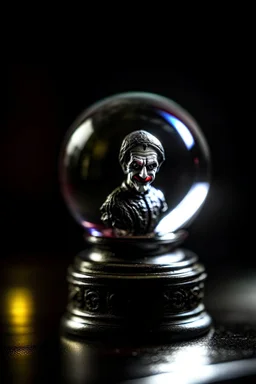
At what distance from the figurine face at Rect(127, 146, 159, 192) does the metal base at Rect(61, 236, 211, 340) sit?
15 centimetres

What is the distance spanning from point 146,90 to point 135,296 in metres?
1.26

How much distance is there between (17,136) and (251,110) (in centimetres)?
88

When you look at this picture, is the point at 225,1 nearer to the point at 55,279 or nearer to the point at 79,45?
the point at 79,45

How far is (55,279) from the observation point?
2398 mm

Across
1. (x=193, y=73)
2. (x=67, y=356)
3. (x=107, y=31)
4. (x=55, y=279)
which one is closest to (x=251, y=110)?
(x=193, y=73)

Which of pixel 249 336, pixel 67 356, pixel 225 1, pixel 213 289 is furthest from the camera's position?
pixel 225 1

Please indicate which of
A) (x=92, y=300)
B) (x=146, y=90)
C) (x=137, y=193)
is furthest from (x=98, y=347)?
(x=146, y=90)

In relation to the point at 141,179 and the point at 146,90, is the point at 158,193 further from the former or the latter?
the point at 146,90

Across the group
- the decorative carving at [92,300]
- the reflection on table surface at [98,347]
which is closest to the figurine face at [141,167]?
the decorative carving at [92,300]

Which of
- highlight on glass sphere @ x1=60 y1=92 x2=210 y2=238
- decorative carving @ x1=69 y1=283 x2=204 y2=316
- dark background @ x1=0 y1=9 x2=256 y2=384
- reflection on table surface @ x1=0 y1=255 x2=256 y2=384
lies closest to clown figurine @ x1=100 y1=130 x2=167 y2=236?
highlight on glass sphere @ x1=60 y1=92 x2=210 y2=238

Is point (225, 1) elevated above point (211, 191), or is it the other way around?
point (225, 1)

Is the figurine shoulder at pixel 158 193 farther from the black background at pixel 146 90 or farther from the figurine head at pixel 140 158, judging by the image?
the black background at pixel 146 90

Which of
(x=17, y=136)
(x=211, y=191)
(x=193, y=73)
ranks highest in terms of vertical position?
(x=193, y=73)

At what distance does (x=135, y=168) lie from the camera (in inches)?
67.7
